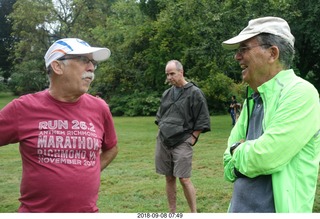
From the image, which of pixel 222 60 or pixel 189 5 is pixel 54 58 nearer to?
pixel 222 60

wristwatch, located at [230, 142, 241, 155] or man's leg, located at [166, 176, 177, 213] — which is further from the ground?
wristwatch, located at [230, 142, 241, 155]

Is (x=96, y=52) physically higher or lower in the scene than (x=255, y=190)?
higher

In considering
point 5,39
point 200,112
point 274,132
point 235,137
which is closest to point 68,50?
point 235,137

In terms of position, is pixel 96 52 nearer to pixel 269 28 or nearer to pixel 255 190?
pixel 269 28

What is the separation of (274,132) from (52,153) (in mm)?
1428

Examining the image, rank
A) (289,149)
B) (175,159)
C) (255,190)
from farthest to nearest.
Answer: (175,159), (255,190), (289,149)

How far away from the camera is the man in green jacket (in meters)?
2.37

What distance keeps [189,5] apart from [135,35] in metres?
14.7

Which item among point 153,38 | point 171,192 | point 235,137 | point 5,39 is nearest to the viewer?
point 235,137

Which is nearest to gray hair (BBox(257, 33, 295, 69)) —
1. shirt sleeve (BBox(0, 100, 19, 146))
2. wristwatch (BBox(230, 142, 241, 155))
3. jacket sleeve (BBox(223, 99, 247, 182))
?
jacket sleeve (BBox(223, 99, 247, 182))

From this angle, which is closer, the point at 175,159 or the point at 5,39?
the point at 175,159

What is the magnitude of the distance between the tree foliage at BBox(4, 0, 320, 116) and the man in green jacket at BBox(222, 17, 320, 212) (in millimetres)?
16748

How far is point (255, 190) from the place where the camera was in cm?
252

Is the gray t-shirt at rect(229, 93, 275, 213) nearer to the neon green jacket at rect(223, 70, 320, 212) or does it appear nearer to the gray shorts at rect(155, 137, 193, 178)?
the neon green jacket at rect(223, 70, 320, 212)
